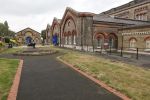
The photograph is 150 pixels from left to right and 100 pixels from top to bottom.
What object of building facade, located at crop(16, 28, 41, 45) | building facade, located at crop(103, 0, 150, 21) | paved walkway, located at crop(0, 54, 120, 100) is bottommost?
paved walkway, located at crop(0, 54, 120, 100)

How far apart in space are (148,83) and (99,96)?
10.4 ft

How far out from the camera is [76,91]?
827cm

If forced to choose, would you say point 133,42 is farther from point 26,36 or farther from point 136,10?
point 26,36

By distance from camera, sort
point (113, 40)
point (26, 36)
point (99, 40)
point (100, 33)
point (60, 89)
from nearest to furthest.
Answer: point (60, 89)
point (100, 33)
point (99, 40)
point (113, 40)
point (26, 36)

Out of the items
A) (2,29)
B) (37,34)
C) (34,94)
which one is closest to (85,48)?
(34,94)

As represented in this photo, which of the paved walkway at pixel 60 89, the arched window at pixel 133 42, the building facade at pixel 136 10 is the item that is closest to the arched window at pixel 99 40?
the arched window at pixel 133 42

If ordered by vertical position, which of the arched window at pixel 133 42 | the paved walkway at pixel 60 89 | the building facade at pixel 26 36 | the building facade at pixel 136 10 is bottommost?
the paved walkway at pixel 60 89

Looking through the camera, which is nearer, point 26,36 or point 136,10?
point 136,10

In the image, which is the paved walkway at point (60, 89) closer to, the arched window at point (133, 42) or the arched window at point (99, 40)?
the arched window at point (133, 42)

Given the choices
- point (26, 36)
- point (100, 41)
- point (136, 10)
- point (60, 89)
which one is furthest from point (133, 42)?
point (26, 36)

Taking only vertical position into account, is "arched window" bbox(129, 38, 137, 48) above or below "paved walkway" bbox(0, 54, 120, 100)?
above

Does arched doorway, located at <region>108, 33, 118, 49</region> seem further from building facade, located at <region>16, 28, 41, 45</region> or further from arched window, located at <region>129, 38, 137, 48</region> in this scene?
building facade, located at <region>16, 28, 41, 45</region>

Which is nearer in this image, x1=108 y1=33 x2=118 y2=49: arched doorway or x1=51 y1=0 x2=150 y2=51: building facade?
x1=51 y1=0 x2=150 y2=51: building facade

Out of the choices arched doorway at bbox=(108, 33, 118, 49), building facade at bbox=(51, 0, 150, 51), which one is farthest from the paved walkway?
arched doorway at bbox=(108, 33, 118, 49)
